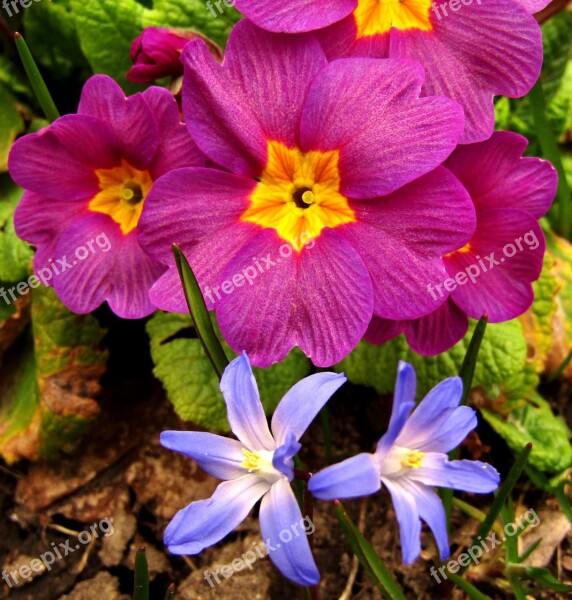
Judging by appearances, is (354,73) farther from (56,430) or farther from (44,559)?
(44,559)

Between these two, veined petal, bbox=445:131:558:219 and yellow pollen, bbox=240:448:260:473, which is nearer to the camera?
yellow pollen, bbox=240:448:260:473

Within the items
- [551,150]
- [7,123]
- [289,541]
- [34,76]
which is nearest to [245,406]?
[289,541]

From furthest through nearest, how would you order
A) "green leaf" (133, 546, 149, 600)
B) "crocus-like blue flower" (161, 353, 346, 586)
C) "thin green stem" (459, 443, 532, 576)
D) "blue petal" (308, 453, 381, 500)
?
"thin green stem" (459, 443, 532, 576)
"green leaf" (133, 546, 149, 600)
"crocus-like blue flower" (161, 353, 346, 586)
"blue petal" (308, 453, 381, 500)

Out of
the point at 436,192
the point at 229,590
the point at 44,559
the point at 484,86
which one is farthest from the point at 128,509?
the point at 484,86

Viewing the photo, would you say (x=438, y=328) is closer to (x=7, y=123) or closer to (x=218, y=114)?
(x=218, y=114)

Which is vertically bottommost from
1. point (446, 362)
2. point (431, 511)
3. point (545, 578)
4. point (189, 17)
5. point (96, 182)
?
point (545, 578)

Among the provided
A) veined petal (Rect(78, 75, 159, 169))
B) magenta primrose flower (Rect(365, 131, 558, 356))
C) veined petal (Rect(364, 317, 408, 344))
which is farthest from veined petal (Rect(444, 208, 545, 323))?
veined petal (Rect(78, 75, 159, 169))

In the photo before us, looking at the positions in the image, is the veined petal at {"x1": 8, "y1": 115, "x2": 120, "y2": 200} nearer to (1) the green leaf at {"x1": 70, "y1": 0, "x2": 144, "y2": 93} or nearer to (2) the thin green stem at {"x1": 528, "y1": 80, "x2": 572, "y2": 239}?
(1) the green leaf at {"x1": 70, "y1": 0, "x2": 144, "y2": 93}
